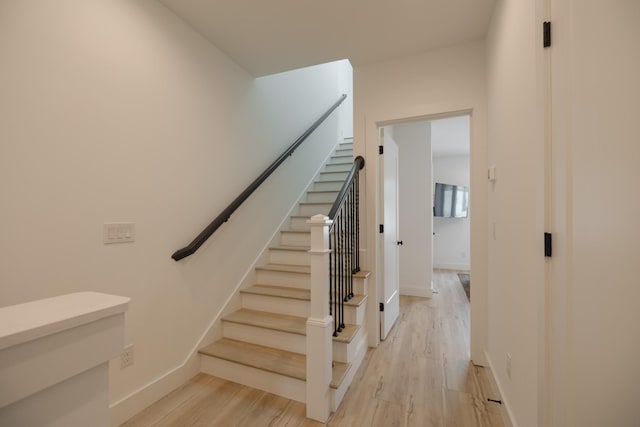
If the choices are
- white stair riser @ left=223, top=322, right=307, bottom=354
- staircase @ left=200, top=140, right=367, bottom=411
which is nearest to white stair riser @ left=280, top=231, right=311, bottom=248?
staircase @ left=200, top=140, right=367, bottom=411

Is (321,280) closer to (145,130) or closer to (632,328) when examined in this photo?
(632,328)

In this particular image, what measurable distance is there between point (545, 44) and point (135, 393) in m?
2.69

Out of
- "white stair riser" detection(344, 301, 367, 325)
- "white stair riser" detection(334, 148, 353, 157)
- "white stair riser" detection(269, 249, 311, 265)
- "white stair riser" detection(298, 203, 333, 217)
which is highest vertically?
"white stair riser" detection(334, 148, 353, 157)

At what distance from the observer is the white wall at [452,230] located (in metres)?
6.69

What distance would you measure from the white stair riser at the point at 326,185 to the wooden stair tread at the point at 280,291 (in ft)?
5.55

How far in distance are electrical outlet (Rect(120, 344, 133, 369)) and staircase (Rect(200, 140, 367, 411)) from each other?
551mm

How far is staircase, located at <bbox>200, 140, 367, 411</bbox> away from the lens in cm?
191

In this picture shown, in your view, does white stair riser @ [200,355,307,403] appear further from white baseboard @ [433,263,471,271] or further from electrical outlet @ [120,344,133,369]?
white baseboard @ [433,263,471,271]

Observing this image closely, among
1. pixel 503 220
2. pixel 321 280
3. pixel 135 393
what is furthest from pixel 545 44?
pixel 135 393

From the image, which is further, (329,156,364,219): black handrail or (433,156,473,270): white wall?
(433,156,473,270): white wall

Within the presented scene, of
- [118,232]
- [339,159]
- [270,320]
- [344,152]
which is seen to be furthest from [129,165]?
[344,152]

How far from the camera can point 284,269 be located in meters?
2.72

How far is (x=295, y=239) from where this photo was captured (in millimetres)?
3162

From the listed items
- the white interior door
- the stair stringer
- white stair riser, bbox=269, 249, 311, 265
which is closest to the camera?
the stair stringer
